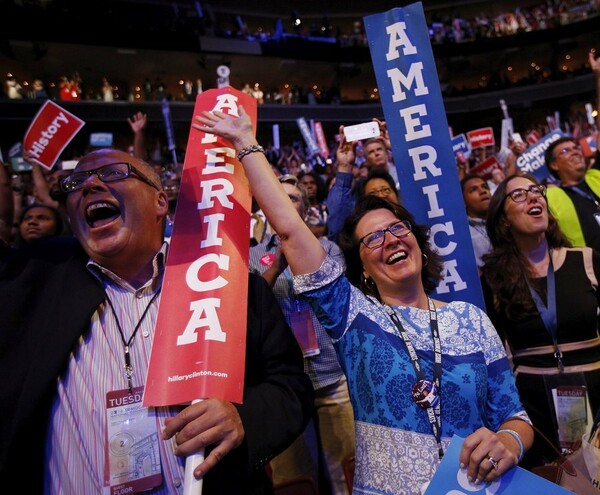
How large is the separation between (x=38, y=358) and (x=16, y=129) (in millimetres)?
17011

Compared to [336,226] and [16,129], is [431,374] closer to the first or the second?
[336,226]

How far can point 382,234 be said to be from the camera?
1.47 metres

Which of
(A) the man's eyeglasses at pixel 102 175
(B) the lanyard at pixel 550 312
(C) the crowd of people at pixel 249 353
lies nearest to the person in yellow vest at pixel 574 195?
(B) the lanyard at pixel 550 312

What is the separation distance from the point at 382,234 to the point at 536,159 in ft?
12.4

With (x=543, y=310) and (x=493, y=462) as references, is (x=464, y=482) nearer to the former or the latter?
(x=493, y=462)

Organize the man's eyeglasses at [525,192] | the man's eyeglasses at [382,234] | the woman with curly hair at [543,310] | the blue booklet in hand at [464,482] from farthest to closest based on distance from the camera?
the man's eyeglasses at [525,192], the woman with curly hair at [543,310], the man's eyeglasses at [382,234], the blue booklet in hand at [464,482]

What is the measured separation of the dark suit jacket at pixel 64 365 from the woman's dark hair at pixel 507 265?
1.14 meters

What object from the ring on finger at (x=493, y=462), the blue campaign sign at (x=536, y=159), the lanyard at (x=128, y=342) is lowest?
the ring on finger at (x=493, y=462)

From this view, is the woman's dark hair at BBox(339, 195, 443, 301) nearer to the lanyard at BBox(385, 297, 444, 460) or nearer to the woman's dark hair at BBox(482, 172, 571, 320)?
the lanyard at BBox(385, 297, 444, 460)

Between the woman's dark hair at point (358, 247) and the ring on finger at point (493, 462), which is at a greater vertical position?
the woman's dark hair at point (358, 247)

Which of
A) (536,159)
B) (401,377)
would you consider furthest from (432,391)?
(536,159)

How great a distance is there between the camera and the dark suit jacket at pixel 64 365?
1108 millimetres

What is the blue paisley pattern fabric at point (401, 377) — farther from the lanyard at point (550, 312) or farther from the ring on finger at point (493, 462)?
the lanyard at point (550, 312)

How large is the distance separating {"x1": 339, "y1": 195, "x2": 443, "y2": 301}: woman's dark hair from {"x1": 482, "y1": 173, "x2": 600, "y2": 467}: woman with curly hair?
0.59 m
